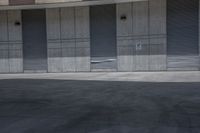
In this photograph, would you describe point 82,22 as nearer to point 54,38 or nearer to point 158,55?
point 54,38

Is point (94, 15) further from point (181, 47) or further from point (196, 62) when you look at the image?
point (196, 62)

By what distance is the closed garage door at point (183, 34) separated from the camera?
19.9 metres

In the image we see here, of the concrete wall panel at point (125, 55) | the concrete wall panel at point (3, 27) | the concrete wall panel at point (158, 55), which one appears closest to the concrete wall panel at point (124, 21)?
the concrete wall panel at point (125, 55)

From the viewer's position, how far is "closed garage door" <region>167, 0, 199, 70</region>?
1989 cm

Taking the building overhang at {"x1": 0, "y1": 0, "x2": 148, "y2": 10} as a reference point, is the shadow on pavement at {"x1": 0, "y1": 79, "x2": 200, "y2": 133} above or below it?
below

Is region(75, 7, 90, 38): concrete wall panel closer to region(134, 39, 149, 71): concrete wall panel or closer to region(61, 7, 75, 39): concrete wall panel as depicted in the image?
region(61, 7, 75, 39): concrete wall panel

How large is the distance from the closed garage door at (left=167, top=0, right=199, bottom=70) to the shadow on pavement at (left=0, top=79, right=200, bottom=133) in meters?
9.93

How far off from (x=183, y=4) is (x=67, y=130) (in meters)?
16.7

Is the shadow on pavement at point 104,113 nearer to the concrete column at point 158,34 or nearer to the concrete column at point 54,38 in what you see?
the concrete column at point 158,34

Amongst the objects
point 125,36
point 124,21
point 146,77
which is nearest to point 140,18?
point 124,21

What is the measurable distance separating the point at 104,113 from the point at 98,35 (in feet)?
49.0

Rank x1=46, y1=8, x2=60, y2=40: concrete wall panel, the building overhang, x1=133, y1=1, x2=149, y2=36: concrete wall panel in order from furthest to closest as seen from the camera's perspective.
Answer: x1=46, y1=8, x2=60, y2=40: concrete wall panel → x1=133, y1=1, x2=149, y2=36: concrete wall panel → the building overhang

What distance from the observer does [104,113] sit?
738 centimetres

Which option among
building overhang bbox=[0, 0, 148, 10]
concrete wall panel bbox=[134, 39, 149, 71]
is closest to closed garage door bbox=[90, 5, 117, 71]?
building overhang bbox=[0, 0, 148, 10]
